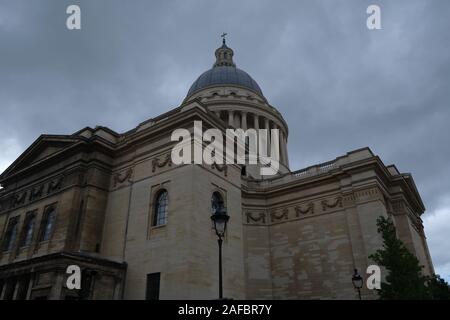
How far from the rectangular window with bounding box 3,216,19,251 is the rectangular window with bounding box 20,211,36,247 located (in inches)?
48.6

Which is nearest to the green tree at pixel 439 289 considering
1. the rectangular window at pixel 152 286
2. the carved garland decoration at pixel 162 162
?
the rectangular window at pixel 152 286

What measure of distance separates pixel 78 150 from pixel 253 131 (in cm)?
2691

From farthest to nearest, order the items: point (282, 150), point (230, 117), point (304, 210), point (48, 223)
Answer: point (282, 150), point (230, 117), point (304, 210), point (48, 223)

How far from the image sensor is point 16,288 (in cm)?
1822

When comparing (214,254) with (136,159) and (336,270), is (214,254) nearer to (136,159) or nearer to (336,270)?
(136,159)

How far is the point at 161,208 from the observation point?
20.7 meters

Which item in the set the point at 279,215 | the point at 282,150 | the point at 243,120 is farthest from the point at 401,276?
the point at 243,120

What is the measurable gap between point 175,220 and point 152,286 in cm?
348

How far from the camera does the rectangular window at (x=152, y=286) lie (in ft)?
60.0

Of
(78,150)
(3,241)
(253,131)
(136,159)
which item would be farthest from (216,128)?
(253,131)

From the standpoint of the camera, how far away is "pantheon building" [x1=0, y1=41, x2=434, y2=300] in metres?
18.3

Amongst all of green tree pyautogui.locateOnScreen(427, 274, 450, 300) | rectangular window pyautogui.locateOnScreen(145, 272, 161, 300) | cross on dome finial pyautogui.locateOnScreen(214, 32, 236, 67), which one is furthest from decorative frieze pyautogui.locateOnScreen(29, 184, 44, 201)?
cross on dome finial pyautogui.locateOnScreen(214, 32, 236, 67)

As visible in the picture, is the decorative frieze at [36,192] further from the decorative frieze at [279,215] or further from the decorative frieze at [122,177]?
the decorative frieze at [279,215]
